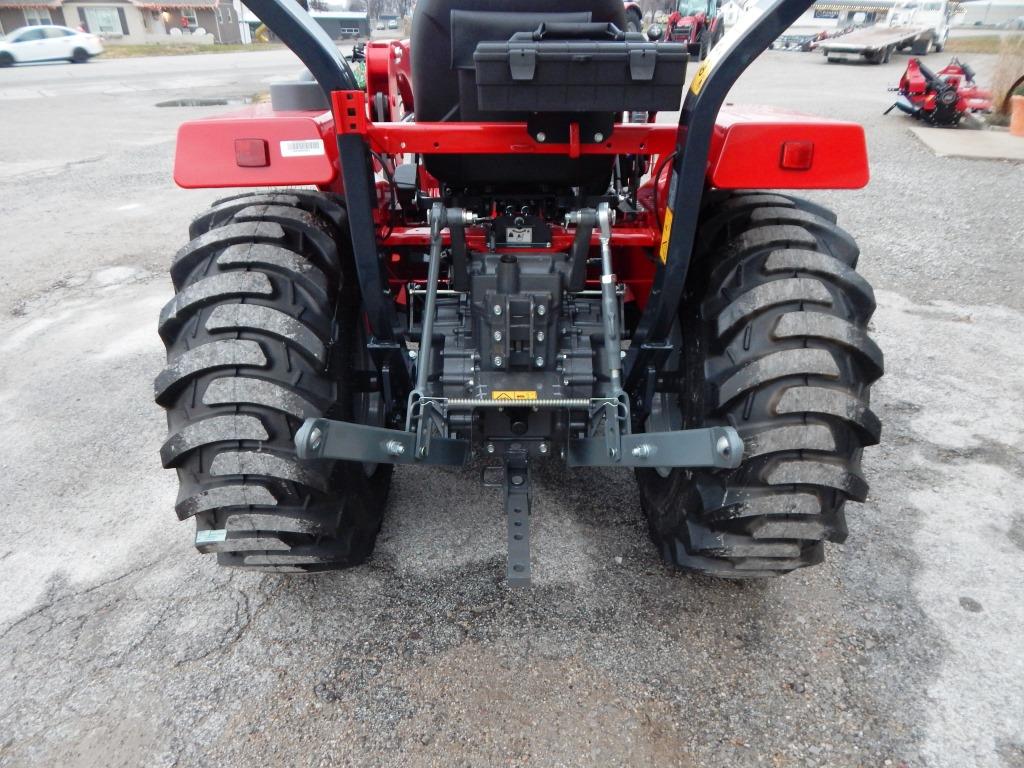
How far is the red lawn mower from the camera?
34.0ft

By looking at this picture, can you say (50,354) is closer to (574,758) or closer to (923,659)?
(574,758)

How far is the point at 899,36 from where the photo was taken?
20641 mm

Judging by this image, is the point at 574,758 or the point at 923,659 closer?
the point at 574,758

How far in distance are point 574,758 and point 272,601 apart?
1121mm

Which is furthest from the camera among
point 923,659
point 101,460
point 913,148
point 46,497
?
point 913,148

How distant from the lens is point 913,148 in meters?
9.45

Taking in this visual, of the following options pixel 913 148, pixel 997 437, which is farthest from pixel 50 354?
pixel 913 148

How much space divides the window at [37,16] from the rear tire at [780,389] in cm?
5115

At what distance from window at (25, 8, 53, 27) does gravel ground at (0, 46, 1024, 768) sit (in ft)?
160

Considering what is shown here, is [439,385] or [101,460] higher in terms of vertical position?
[439,385]

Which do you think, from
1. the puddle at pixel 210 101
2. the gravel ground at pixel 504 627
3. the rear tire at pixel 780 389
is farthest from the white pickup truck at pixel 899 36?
the rear tire at pixel 780 389

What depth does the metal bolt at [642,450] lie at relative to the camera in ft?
5.85

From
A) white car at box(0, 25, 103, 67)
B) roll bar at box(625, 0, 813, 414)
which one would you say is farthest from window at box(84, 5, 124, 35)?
roll bar at box(625, 0, 813, 414)

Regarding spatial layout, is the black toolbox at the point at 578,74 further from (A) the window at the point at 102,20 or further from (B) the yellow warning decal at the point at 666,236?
(A) the window at the point at 102,20
